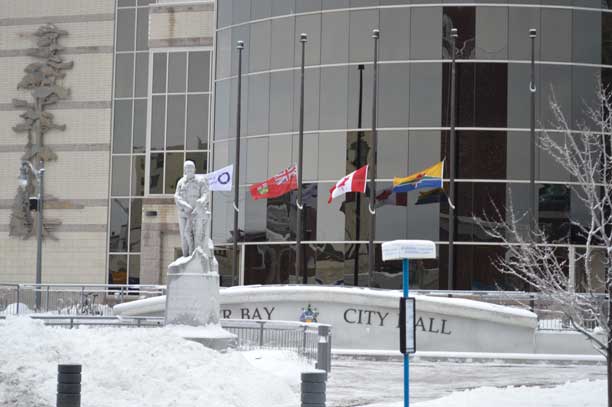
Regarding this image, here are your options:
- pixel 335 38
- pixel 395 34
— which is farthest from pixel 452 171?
pixel 335 38

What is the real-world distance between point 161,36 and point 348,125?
1114cm

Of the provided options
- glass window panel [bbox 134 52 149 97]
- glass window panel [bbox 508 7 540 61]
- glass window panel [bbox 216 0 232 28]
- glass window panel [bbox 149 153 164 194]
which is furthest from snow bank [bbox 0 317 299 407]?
glass window panel [bbox 134 52 149 97]

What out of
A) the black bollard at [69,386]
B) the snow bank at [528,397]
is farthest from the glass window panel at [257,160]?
the black bollard at [69,386]

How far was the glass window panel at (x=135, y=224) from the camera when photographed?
50406mm

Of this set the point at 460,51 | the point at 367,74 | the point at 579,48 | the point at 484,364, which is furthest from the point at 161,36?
the point at 484,364

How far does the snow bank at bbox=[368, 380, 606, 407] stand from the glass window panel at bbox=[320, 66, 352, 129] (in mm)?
23807

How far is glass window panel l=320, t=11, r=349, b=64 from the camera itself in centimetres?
4400

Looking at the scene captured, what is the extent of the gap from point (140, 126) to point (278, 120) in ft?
27.9

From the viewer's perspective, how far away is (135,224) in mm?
50625

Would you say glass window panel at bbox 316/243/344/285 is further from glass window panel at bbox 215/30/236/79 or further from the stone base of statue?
the stone base of statue

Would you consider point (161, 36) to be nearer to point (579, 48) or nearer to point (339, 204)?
point (339, 204)

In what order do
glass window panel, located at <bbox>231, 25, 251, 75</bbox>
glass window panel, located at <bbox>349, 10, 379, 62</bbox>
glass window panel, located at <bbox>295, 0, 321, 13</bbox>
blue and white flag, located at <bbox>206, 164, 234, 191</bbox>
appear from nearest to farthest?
blue and white flag, located at <bbox>206, 164, 234, 191</bbox>
glass window panel, located at <bbox>349, 10, 379, 62</bbox>
glass window panel, located at <bbox>295, 0, 321, 13</bbox>
glass window panel, located at <bbox>231, 25, 251, 75</bbox>

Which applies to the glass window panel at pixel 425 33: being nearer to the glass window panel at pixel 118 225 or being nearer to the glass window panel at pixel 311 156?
the glass window panel at pixel 311 156

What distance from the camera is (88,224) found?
5094cm
